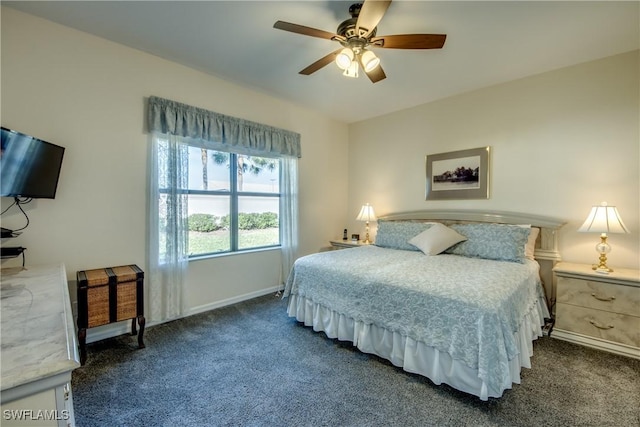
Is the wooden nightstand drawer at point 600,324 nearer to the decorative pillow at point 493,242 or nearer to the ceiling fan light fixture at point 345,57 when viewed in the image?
the decorative pillow at point 493,242

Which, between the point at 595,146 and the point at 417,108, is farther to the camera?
the point at 417,108

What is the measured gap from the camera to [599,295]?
2.50m

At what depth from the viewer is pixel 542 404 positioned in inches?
71.6

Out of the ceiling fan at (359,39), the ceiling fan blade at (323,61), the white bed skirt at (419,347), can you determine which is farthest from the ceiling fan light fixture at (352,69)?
the white bed skirt at (419,347)

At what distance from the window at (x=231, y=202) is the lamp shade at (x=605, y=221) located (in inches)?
137

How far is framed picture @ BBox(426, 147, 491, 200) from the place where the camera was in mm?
3586

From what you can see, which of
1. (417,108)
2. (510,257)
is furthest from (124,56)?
(510,257)

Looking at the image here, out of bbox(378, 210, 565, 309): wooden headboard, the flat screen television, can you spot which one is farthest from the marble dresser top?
bbox(378, 210, 565, 309): wooden headboard

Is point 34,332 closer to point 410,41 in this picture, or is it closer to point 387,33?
point 410,41

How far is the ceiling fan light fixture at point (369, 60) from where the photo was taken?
86.0 inches

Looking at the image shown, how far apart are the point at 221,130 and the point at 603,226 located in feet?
13.0

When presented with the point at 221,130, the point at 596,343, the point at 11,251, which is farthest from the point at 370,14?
the point at 596,343

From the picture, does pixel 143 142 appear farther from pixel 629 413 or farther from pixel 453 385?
pixel 629 413

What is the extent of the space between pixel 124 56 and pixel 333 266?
113 inches
